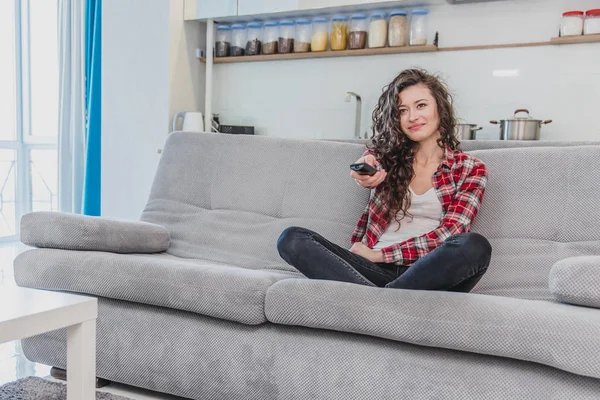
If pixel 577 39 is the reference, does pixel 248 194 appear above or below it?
below

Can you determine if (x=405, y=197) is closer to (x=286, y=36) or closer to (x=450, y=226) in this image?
(x=450, y=226)

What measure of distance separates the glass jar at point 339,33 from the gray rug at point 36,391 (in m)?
2.56

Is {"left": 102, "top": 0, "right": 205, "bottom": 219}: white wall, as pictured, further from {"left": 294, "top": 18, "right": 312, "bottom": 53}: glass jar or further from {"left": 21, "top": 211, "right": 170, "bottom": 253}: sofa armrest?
{"left": 21, "top": 211, "right": 170, "bottom": 253}: sofa armrest

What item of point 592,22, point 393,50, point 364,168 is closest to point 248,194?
point 364,168

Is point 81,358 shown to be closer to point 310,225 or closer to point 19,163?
point 310,225

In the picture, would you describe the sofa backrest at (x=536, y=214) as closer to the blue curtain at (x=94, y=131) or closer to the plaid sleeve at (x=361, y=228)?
the plaid sleeve at (x=361, y=228)

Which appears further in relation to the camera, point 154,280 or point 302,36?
point 302,36

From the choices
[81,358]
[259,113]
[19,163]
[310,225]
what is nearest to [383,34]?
[259,113]

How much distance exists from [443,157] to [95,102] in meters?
3.30

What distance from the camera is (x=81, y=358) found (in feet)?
4.28

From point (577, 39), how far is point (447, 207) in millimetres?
1733

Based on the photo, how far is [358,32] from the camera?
362cm

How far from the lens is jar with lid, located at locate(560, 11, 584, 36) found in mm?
3021

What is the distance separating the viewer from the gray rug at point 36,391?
1.79 m
